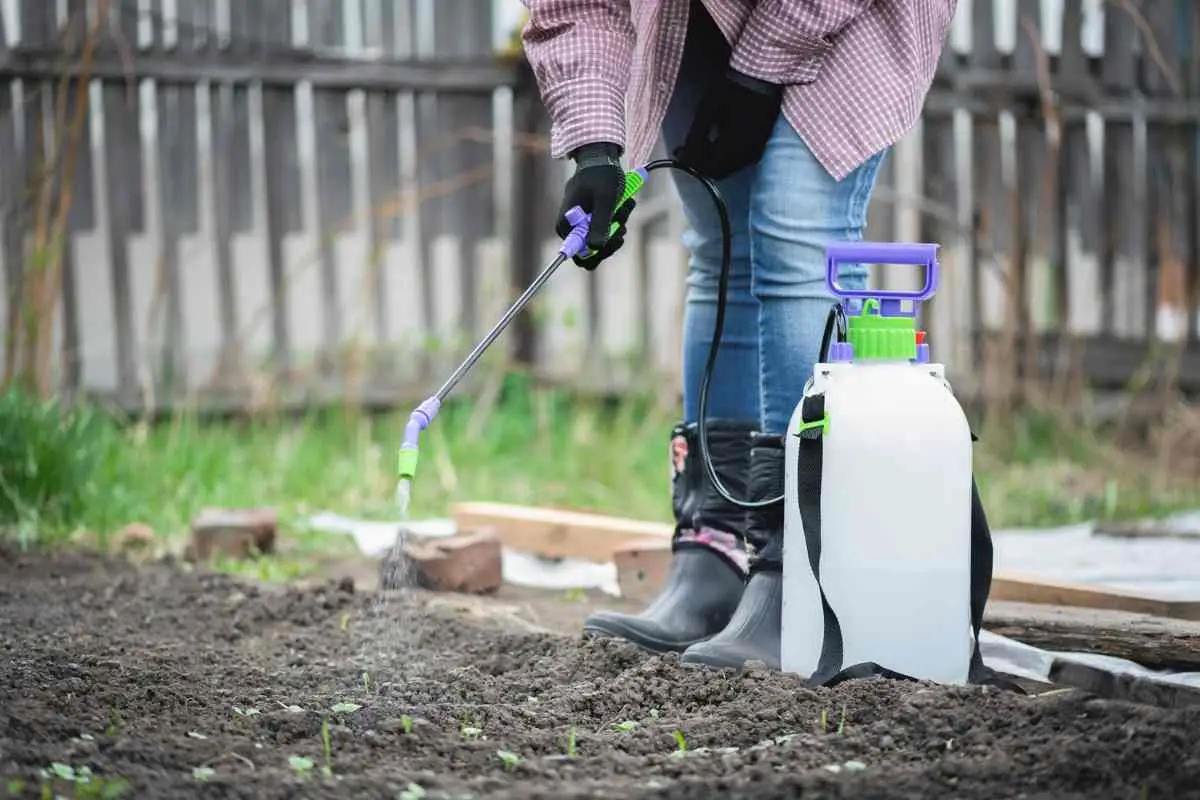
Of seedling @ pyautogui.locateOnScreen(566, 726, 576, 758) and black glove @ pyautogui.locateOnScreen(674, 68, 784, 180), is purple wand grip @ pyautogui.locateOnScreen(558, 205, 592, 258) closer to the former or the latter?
black glove @ pyautogui.locateOnScreen(674, 68, 784, 180)

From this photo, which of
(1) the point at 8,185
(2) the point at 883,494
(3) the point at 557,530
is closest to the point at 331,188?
(1) the point at 8,185

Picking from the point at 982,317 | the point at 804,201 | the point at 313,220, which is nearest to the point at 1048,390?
the point at 982,317

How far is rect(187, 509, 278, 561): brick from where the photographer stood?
3508 mm

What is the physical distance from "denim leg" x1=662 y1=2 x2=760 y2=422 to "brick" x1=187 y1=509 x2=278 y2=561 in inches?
53.3

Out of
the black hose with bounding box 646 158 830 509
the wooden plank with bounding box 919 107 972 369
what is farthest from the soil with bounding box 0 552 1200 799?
the wooden plank with bounding box 919 107 972 369

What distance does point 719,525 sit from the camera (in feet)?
8.54

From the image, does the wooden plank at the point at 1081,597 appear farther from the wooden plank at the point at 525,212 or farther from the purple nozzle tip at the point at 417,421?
the wooden plank at the point at 525,212

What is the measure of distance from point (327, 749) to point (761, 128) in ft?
3.90

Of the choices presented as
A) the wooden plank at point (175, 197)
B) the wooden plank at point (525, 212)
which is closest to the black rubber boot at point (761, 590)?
Result: the wooden plank at point (525, 212)

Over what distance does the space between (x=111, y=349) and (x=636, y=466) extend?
202 centimetres

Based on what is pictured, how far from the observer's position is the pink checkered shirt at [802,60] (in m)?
2.25

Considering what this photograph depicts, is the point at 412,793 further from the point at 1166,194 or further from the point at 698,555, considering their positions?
the point at 1166,194

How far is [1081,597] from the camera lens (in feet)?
8.93

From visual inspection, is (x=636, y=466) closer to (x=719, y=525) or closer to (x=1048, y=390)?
(x=1048, y=390)
